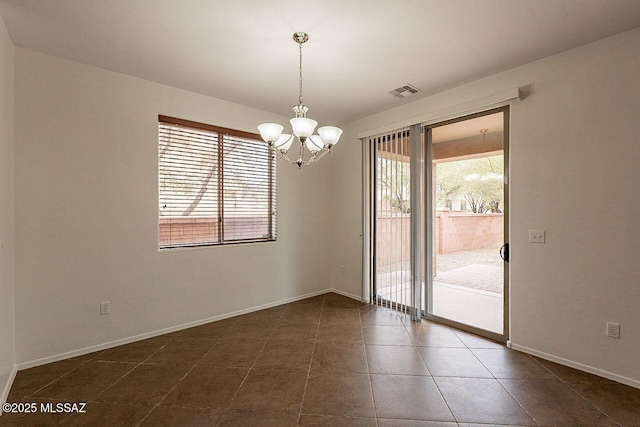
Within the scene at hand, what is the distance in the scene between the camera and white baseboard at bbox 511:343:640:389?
222cm

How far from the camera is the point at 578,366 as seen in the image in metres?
2.45

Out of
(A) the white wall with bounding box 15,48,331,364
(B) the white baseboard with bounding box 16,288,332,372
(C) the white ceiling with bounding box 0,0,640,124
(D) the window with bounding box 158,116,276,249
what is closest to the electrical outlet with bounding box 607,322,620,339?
(C) the white ceiling with bounding box 0,0,640,124

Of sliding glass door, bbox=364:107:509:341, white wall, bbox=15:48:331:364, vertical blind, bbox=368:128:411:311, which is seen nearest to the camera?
white wall, bbox=15:48:331:364

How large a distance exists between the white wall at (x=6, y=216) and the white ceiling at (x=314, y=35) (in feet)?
0.90

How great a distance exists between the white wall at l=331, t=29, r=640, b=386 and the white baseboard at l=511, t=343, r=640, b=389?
0.6 inches

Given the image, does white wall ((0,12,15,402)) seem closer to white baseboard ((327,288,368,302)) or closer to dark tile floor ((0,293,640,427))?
dark tile floor ((0,293,640,427))

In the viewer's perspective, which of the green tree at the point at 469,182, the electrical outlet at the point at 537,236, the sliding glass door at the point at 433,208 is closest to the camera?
the electrical outlet at the point at 537,236

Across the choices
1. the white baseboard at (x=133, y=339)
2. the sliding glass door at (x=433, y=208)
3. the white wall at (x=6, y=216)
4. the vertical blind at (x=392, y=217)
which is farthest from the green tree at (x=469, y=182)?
the white wall at (x=6, y=216)

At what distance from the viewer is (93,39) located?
7.68 ft

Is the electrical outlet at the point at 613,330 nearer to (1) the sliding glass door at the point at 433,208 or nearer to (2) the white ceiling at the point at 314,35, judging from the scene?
(1) the sliding glass door at the point at 433,208

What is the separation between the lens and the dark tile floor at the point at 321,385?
73.7 inches

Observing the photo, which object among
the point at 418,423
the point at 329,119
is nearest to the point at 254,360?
the point at 418,423

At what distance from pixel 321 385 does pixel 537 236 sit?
2.27 meters

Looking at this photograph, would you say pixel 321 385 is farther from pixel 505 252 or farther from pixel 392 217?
pixel 392 217
